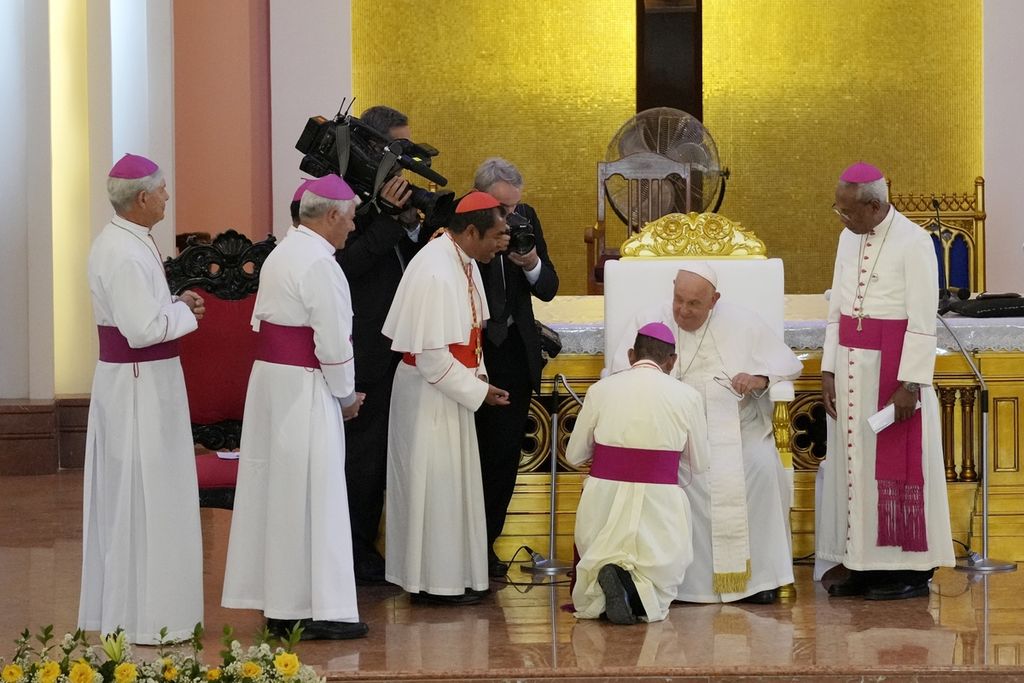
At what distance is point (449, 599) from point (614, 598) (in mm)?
746

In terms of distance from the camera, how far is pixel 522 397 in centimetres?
641

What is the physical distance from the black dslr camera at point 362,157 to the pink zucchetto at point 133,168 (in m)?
0.80

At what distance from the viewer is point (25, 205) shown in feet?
31.6

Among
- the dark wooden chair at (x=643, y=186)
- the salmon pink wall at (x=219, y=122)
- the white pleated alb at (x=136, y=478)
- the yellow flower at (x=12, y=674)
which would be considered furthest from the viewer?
the salmon pink wall at (x=219, y=122)

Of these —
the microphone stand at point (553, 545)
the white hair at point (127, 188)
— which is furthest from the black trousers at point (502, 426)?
the white hair at point (127, 188)

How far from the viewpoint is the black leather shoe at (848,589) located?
6039 mm

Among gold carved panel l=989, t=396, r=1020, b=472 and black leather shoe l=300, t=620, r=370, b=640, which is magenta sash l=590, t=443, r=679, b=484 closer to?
black leather shoe l=300, t=620, r=370, b=640

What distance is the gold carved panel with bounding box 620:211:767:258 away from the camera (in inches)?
254

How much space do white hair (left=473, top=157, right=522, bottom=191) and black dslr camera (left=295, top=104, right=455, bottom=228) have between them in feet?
0.94

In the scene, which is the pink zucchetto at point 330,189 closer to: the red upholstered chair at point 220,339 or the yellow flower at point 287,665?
the red upholstered chair at point 220,339

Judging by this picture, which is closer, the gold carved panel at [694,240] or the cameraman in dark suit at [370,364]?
the cameraman in dark suit at [370,364]

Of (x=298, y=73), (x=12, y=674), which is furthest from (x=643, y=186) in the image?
(x=12, y=674)

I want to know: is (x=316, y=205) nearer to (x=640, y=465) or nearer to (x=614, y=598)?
(x=640, y=465)

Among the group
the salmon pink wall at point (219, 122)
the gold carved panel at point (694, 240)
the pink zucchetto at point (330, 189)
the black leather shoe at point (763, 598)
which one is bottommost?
the black leather shoe at point (763, 598)
